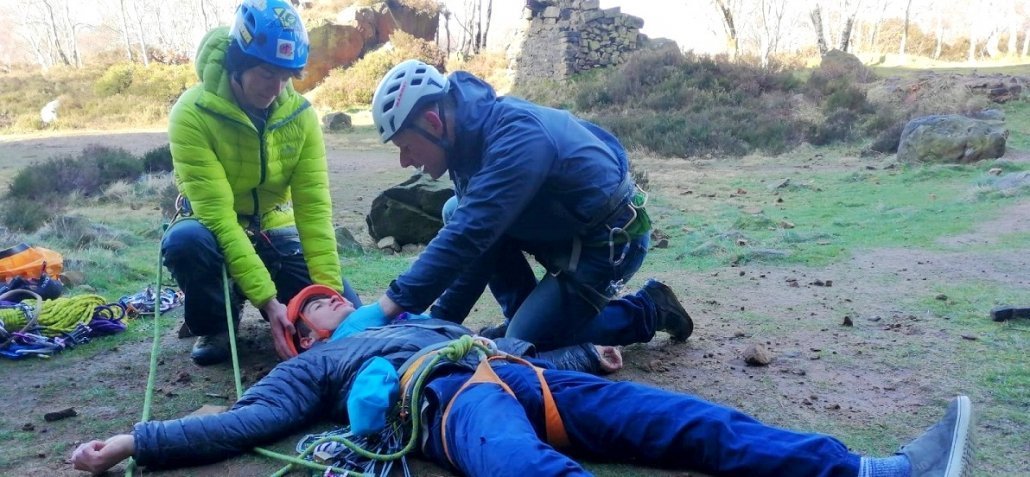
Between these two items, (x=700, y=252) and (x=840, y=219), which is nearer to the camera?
(x=700, y=252)

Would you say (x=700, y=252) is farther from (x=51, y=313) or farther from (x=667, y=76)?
(x=667, y=76)

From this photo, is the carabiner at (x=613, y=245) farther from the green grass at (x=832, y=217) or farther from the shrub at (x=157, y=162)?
the shrub at (x=157, y=162)

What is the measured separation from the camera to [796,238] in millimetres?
8172

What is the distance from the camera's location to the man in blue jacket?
3.27m

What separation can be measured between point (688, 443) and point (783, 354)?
1.92 metres

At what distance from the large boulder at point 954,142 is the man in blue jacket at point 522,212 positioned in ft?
36.0

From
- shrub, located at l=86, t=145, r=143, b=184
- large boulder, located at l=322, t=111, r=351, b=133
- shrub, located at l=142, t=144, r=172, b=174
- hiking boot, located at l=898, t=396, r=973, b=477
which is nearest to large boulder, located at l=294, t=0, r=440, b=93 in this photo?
large boulder, located at l=322, t=111, r=351, b=133

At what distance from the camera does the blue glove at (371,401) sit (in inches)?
112

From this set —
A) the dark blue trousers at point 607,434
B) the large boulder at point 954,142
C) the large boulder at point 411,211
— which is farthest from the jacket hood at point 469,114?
the large boulder at point 954,142

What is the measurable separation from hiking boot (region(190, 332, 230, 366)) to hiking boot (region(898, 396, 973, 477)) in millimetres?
3424

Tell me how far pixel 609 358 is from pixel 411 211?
16.4 ft

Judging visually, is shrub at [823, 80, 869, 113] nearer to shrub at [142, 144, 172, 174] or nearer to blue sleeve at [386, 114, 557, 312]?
shrub at [142, 144, 172, 174]

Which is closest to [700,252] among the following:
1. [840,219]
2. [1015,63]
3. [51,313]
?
[840,219]

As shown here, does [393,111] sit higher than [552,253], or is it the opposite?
[393,111]
